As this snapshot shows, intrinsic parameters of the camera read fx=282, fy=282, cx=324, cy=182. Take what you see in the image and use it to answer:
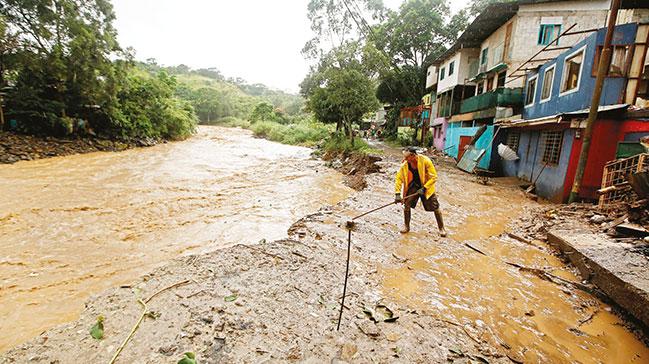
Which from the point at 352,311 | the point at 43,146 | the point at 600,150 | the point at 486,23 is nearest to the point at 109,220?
the point at 352,311

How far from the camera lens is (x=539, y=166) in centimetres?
1022

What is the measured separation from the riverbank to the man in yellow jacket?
16.1 metres

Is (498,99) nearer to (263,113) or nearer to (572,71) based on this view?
(572,71)

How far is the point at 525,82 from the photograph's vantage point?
46.5 feet

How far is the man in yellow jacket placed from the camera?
17.8 feet

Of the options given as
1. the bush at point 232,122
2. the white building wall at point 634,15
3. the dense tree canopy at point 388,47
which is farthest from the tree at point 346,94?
the bush at point 232,122

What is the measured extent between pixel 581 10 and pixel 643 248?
17361 mm

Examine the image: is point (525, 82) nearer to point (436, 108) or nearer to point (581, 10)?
point (581, 10)

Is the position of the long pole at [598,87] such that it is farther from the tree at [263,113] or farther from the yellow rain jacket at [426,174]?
the tree at [263,113]

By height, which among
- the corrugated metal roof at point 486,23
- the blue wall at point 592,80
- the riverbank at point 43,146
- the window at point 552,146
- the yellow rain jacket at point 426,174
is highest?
the corrugated metal roof at point 486,23

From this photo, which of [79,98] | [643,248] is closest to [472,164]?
[643,248]

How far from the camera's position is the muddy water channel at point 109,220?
142 inches

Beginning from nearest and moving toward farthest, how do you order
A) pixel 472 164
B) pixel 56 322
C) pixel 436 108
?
pixel 56 322
pixel 472 164
pixel 436 108

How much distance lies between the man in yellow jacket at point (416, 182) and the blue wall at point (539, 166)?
558 cm
